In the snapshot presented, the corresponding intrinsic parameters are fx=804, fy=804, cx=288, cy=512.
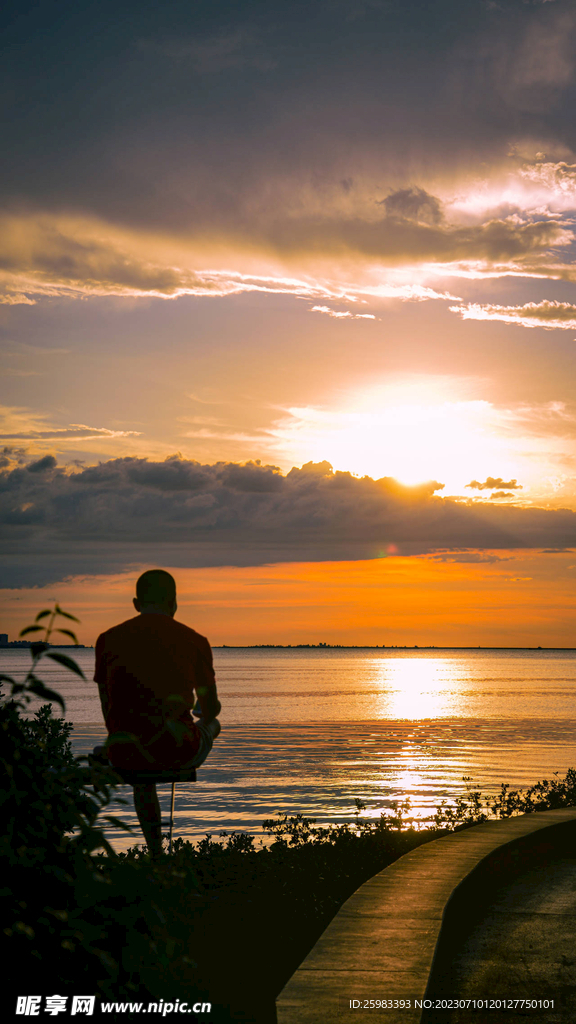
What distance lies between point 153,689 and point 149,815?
0.72m

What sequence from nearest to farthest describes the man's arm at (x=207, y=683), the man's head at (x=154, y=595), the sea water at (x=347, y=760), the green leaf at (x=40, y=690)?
the green leaf at (x=40, y=690)
the man's arm at (x=207, y=683)
the man's head at (x=154, y=595)
the sea water at (x=347, y=760)

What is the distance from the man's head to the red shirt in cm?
7

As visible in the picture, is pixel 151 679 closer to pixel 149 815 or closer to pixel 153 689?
pixel 153 689

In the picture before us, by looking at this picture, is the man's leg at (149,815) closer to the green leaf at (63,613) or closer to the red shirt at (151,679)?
the red shirt at (151,679)

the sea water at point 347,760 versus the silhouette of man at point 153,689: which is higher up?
the silhouette of man at point 153,689

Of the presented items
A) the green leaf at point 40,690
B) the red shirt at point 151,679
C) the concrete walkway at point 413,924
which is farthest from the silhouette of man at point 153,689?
the green leaf at point 40,690

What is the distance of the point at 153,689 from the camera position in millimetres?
4395

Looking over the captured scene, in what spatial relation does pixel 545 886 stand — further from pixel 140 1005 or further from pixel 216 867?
pixel 140 1005

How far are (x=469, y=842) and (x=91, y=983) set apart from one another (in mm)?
6394

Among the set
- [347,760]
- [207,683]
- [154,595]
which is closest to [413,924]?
[207,683]

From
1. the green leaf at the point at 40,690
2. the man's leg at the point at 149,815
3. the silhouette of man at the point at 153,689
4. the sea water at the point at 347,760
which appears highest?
the green leaf at the point at 40,690

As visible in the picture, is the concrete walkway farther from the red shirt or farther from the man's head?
the man's head

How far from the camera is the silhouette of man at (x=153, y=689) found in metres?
4.27

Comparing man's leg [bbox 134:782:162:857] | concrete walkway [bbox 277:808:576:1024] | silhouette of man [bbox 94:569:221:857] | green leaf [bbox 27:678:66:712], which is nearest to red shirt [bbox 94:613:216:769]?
silhouette of man [bbox 94:569:221:857]
